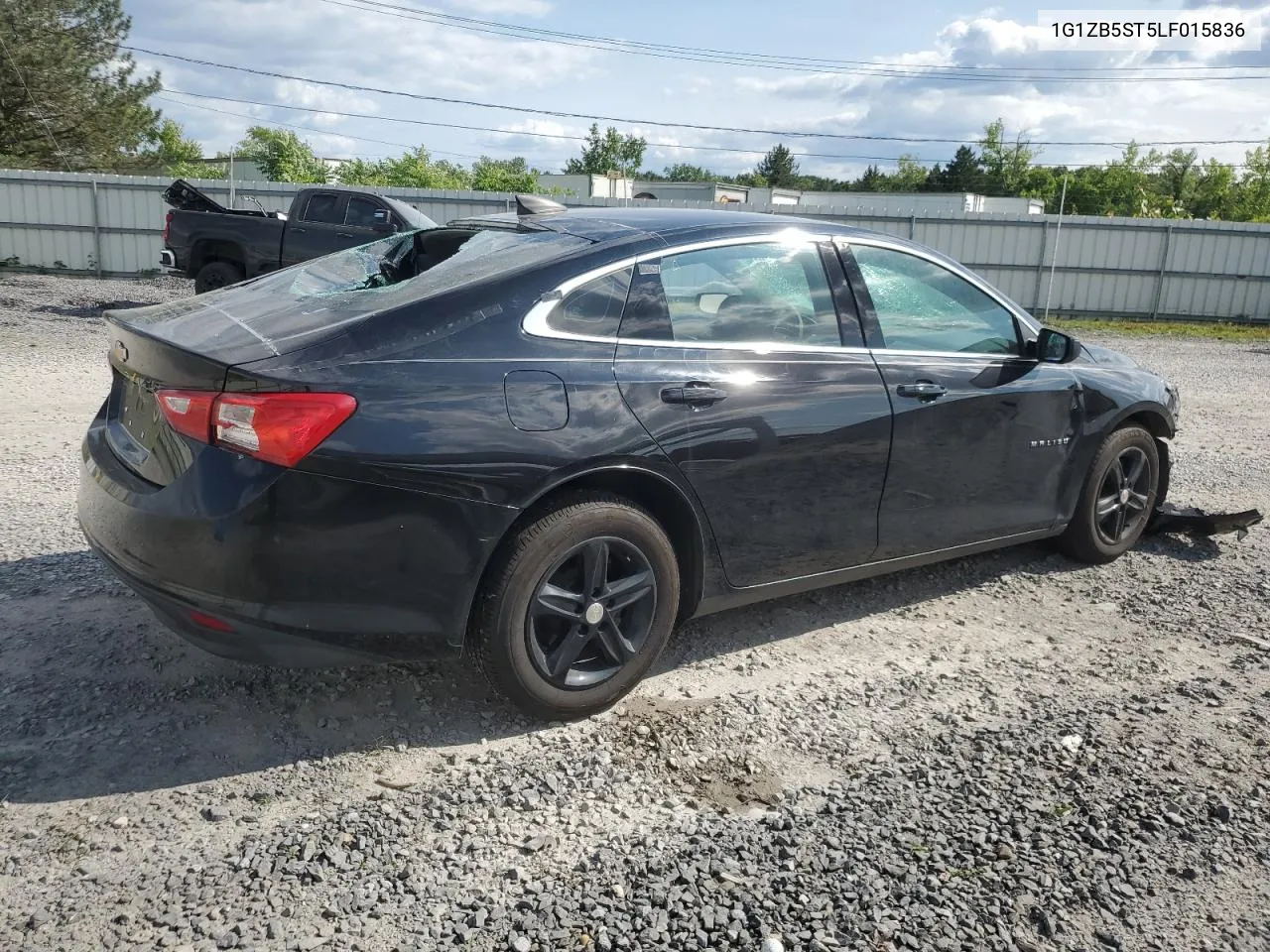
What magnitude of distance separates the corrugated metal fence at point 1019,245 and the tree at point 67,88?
1429 centimetres

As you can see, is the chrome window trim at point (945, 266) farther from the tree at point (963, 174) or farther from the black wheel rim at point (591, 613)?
the tree at point (963, 174)

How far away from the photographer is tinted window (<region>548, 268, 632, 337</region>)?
3.39 m

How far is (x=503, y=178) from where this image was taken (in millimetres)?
53594

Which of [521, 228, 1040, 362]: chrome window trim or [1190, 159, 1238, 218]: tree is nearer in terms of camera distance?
[521, 228, 1040, 362]: chrome window trim

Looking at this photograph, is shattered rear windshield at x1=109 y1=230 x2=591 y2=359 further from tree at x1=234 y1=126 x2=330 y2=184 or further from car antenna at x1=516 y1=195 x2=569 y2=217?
tree at x1=234 y1=126 x2=330 y2=184

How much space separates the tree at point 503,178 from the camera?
49.1m

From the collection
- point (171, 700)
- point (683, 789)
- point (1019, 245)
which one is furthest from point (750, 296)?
point (1019, 245)

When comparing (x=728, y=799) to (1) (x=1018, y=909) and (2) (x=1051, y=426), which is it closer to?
(1) (x=1018, y=909)

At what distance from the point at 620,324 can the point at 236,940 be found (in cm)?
214

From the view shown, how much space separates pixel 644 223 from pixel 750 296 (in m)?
0.49

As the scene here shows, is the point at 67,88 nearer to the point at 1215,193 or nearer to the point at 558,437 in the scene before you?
the point at 558,437

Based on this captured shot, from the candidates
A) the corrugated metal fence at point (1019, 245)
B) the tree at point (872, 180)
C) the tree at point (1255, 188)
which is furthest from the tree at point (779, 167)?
the corrugated metal fence at point (1019, 245)

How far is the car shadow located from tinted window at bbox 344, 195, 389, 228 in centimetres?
1164

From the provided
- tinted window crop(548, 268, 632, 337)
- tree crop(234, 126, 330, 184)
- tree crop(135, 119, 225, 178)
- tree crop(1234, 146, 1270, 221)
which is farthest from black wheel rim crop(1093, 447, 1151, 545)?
tree crop(1234, 146, 1270, 221)
